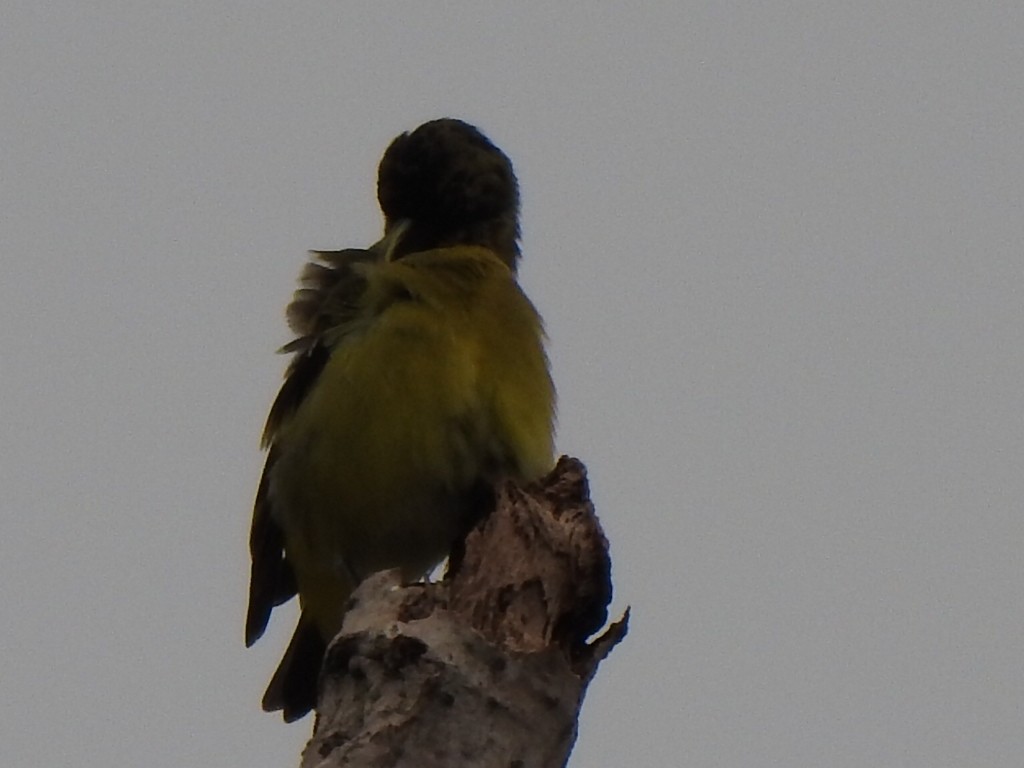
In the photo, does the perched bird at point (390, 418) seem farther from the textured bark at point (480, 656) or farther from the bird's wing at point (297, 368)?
the textured bark at point (480, 656)

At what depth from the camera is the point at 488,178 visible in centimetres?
589

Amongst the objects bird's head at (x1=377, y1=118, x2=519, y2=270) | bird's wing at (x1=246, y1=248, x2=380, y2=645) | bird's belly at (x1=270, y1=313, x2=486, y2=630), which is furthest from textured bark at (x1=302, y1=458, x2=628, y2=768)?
bird's head at (x1=377, y1=118, x2=519, y2=270)

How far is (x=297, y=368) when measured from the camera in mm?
5375

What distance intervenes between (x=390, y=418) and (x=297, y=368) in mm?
633

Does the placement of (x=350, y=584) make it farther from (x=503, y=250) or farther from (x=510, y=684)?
(x=510, y=684)

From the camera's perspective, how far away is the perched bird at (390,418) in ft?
16.0

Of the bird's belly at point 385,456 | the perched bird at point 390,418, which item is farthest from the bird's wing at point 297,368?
the bird's belly at point 385,456

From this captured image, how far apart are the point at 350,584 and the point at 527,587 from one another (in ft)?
6.62

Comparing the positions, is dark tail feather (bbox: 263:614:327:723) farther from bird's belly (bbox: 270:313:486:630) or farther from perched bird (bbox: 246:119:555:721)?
bird's belly (bbox: 270:313:486:630)

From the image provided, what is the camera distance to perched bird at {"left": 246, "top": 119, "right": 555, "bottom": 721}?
489 cm

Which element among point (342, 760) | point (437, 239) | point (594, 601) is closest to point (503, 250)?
point (437, 239)

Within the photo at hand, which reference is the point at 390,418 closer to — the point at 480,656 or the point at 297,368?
the point at 297,368

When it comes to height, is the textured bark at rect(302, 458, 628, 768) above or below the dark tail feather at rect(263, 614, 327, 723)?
below

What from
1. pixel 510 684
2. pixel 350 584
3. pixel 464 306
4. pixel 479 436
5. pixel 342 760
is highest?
pixel 464 306
